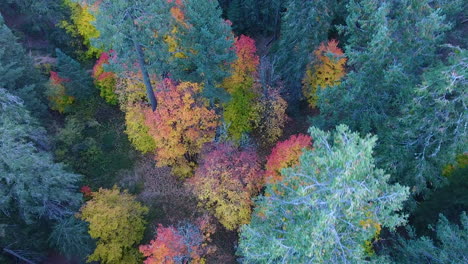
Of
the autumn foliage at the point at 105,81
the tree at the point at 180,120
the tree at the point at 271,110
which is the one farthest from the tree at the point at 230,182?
the autumn foliage at the point at 105,81

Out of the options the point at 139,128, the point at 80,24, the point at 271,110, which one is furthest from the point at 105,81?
the point at 271,110

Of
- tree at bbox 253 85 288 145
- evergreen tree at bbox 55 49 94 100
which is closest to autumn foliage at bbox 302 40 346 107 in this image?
tree at bbox 253 85 288 145

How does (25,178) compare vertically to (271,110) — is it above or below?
below

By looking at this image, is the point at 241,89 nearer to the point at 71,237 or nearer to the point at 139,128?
the point at 139,128

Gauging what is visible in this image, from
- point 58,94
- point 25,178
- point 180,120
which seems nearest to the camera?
point 25,178

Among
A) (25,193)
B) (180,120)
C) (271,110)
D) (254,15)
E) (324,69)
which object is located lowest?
(25,193)

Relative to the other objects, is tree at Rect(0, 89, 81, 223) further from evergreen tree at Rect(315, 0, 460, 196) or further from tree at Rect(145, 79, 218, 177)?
evergreen tree at Rect(315, 0, 460, 196)
